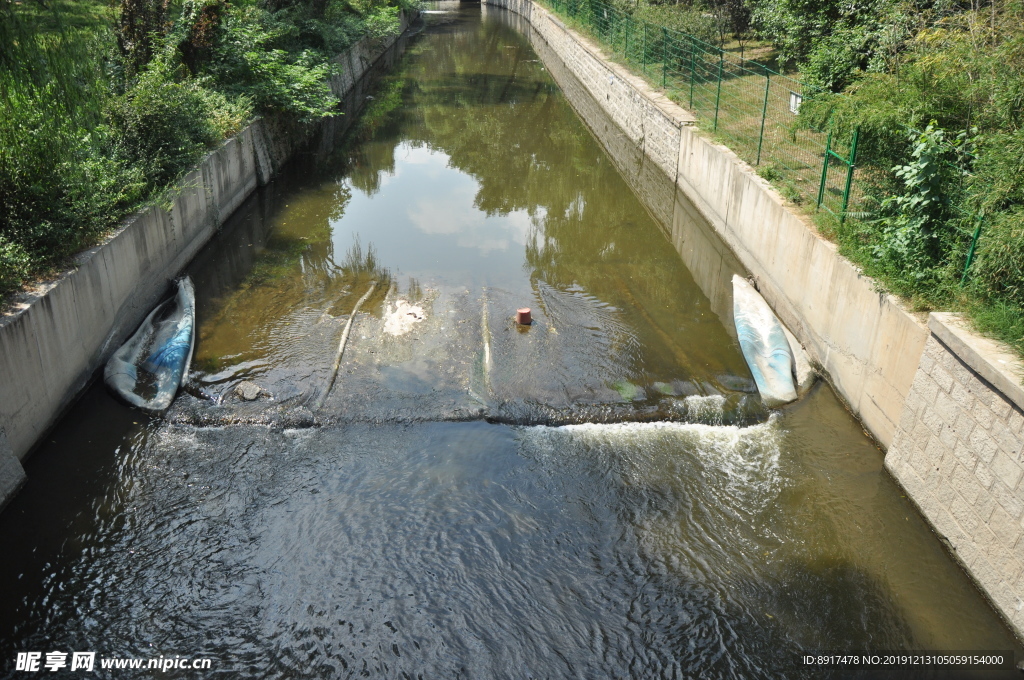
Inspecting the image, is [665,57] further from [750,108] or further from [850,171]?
[850,171]

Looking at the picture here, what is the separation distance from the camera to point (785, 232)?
33.9 feet

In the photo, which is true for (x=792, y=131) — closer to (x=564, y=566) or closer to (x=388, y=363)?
(x=388, y=363)

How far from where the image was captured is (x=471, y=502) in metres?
7.43

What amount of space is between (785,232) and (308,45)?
55.4ft

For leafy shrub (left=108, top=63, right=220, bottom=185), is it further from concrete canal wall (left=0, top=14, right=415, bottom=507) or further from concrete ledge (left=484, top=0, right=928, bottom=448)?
concrete ledge (left=484, top=0, right=928, bottom=448)

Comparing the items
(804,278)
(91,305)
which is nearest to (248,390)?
(91,305)

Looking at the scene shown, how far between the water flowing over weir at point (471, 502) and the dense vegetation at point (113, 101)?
189 centimetres

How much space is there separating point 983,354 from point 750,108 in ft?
33.0

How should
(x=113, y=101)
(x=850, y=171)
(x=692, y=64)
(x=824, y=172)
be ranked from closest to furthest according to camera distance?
(x=850, y=171), (x=824, y=172), (x=113, y=101), (x=692, y=64)

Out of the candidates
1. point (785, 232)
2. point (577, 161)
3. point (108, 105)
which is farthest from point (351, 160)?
point (785, 232)

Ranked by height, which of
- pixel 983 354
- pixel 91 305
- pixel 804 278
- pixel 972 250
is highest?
pixel 972 250

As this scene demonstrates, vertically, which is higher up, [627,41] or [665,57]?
[627,41]

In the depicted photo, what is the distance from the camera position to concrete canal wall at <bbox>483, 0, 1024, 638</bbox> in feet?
19.4

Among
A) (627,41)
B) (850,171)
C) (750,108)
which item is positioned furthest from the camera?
(627,41)
